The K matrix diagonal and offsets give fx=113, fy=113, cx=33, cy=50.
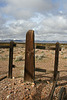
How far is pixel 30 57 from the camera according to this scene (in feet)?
13.8

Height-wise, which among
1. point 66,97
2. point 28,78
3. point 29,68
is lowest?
point 66,97

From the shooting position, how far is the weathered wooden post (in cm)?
412

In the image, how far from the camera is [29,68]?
429cm

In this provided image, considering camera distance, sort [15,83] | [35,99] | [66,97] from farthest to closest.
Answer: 1. [15,83]
2. [66,97]
3. [35,99]

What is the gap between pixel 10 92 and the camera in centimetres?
357

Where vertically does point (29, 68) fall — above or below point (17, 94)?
above

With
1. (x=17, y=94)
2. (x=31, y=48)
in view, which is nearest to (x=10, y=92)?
(x=17, y=94)

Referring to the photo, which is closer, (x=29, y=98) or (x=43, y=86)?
(x=29, y=98)

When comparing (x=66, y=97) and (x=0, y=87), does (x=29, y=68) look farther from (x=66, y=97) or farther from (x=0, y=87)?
(x=66, y=97)

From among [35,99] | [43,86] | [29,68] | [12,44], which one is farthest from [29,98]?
[12,44]

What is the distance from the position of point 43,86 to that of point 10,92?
121 cm

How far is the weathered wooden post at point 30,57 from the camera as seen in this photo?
4117 mm

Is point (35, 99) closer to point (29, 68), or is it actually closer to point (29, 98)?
point (29, 98)

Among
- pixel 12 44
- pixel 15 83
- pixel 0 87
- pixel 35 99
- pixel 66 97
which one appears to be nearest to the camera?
pixel 35 99
